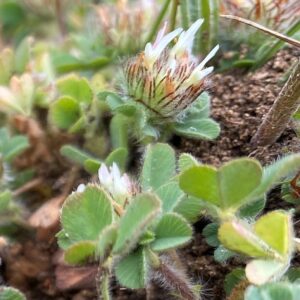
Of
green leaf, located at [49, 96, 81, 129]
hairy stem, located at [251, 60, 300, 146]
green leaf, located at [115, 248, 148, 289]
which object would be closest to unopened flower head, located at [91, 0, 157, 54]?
green leaf, located at [49, 96, 81, 129]

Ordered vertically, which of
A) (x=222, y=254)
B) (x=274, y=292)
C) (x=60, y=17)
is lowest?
(x=60, y=17)

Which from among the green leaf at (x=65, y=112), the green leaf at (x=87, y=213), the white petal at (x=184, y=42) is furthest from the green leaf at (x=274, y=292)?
the green leaf at (x=65, y=112)

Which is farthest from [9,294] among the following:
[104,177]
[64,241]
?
[104,177]

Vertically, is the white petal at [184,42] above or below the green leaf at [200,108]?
above

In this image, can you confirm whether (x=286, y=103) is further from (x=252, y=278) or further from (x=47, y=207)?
(x=47, y=207)

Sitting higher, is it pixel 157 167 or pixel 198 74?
pixel 198 74

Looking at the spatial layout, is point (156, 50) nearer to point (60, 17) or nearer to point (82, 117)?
point (82, 117)

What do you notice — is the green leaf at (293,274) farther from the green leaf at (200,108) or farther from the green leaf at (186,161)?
the green leaf at (200,108)
